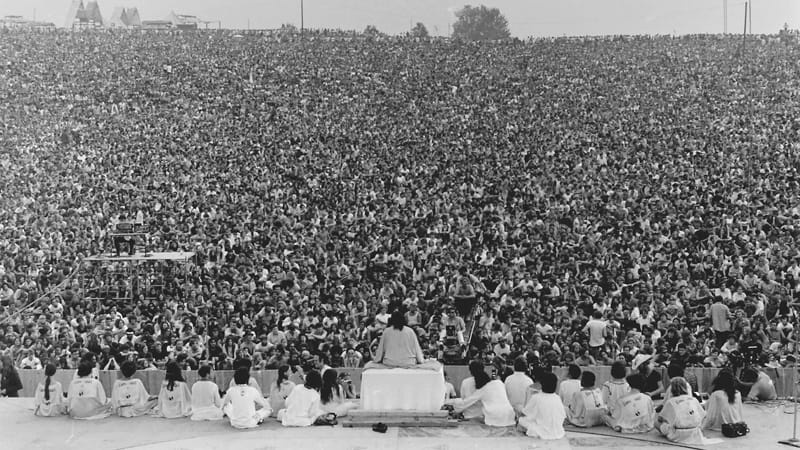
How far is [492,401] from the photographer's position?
10.7 metres

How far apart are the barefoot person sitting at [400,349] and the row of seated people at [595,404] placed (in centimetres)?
67

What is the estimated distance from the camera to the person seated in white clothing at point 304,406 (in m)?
10.8

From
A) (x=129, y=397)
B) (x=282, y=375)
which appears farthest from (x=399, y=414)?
(x=129, y=397)

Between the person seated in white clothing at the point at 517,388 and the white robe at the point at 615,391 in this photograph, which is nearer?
the white robe at the point at 615,391

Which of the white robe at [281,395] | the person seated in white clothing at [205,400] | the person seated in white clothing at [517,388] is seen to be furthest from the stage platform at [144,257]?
the person seated in white clothing at [517,388]

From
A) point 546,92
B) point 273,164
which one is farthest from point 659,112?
point 273,164

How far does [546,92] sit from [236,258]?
21.9 meters

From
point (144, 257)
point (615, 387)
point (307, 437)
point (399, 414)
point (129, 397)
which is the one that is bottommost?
point (307, 437)

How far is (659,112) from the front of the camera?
107 feet

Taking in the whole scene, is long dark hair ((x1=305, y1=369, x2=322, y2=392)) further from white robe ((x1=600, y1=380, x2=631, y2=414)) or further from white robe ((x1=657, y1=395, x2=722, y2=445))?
white robe ((x1=657, y1=395, x2=722, y2=445))

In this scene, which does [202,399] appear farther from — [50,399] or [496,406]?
[496,406]

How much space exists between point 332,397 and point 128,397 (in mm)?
2507

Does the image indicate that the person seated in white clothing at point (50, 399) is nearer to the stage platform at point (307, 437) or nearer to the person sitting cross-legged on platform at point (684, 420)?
the stage platform at point (307, 437)

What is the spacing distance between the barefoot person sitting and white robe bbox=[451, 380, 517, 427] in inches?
25.0
